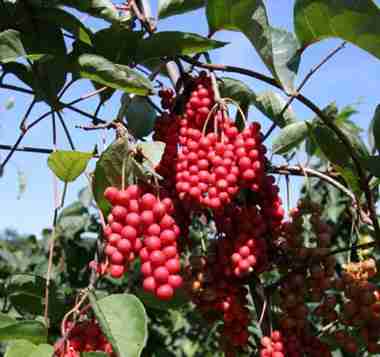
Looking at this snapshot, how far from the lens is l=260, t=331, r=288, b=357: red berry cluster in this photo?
3.30 ft

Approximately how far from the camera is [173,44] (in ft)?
3.12

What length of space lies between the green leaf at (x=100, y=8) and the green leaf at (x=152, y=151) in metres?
0.31

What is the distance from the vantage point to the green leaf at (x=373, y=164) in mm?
1011

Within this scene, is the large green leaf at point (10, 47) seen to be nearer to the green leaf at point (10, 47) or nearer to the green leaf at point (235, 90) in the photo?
the green leaf at point (10, 47)

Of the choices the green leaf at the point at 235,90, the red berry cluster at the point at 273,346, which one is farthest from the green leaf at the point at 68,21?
the red berry cluster at the point at 273,346

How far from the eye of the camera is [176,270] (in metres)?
0.74

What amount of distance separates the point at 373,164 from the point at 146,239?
0.47 m

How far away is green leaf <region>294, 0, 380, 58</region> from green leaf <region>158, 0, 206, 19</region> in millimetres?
232

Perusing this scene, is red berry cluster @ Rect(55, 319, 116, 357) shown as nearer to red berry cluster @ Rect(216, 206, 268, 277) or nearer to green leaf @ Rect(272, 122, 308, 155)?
red berry cluster @ Rect(216, 206, 268, 277)

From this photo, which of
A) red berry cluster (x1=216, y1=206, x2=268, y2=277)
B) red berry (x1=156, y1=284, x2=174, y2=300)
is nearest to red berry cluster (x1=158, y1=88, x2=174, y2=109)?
red berry cluster (x1=216, y1=206, x2=268, y2=277)

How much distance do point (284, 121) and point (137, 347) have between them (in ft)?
2.03

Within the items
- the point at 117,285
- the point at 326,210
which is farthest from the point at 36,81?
the point at 326,210

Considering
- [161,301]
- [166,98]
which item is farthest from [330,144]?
[161,301]

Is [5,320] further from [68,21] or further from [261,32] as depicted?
[261,32]
